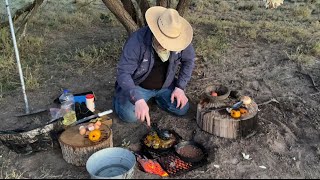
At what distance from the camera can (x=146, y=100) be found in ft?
14.9

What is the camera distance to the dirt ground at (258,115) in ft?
11.9

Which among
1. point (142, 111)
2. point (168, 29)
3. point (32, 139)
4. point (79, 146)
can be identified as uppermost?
point (168, 29)

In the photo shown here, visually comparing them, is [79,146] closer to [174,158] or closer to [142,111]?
[142,111]

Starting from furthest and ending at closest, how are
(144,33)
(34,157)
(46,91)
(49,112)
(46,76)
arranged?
(46,76)
(46,91)
(49,112)
(144,33)
(34,157)

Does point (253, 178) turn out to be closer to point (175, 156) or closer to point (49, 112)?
point (175, 156)

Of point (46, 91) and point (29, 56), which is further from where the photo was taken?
point (29, 56)

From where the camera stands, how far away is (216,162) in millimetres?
3662

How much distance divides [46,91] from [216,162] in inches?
106

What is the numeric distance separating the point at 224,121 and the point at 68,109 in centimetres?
168

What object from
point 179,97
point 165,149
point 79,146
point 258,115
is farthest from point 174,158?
point 258,115

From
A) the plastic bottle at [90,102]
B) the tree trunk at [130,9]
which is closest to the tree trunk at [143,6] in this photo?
the tree trunk at [130,9]

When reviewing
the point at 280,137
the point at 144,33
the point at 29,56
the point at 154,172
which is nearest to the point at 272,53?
the point at 280,137

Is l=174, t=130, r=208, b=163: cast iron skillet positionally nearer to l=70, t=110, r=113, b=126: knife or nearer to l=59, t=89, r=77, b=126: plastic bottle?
l=70, t=110, r=113, b=126: knife

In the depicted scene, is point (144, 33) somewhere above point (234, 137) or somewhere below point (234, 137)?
above
